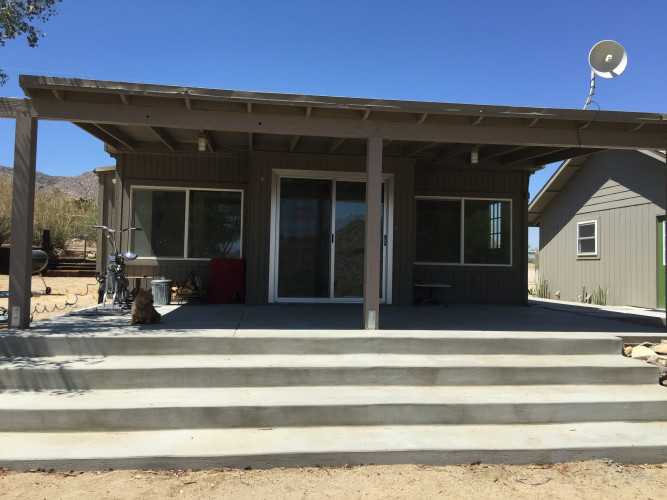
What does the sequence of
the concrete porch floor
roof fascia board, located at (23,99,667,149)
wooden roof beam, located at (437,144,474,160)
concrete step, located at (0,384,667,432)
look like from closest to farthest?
concrete step, located at (0,384,667,432) < roof fascia board, located at (23,99,667,149) < the concrete porch floor < wooden roof beam, located at (437,144,474,160)

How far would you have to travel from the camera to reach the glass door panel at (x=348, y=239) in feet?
25.0

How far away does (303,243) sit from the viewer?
761 cm

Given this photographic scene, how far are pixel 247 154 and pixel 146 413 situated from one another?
526cm

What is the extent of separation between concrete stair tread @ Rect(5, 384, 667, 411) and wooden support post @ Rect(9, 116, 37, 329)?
1271 mm

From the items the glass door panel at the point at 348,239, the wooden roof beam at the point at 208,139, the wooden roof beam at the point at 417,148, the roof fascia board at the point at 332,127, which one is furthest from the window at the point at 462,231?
the wooden roof beam at the point at 208,139

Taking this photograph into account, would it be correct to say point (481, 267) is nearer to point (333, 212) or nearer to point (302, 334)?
point (333, 212)

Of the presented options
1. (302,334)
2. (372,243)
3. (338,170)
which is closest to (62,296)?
(338,170)

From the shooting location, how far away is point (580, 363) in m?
4.63

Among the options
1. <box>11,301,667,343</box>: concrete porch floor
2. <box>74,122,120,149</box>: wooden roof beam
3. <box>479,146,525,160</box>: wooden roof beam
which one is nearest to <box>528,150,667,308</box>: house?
<box>479,146,525,160</box>: wooden roof beam

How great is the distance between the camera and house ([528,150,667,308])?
9742mm

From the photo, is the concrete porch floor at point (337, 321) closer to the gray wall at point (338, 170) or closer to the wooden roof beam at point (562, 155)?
the gray wall at point (338, 170)

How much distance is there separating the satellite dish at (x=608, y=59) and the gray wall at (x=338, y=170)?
7.95ft

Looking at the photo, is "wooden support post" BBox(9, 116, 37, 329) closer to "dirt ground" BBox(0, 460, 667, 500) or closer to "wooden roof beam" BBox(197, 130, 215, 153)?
"wooden roof beam" BBox(197, 130, 215, 153)

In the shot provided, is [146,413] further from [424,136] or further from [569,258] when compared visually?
[569,258]
